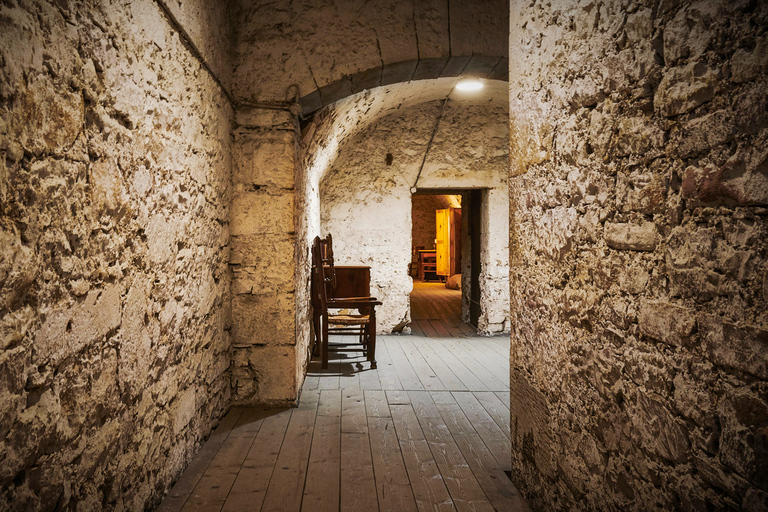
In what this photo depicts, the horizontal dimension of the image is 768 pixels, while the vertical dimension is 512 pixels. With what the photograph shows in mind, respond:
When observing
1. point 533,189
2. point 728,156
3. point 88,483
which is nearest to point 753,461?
point 728,156

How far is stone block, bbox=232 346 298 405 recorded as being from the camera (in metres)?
2.89

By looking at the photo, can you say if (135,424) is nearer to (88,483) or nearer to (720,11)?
(88,483)

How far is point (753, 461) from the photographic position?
2.67 feet

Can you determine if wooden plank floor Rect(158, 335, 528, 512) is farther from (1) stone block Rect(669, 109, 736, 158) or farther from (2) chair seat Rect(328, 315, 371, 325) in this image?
(1) stone block Rect(669, 109, 736, 158)

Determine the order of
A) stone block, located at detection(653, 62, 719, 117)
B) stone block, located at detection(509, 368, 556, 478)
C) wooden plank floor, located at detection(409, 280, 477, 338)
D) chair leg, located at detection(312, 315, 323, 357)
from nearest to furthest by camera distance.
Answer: stone block, located at detection(653, 62, 719, 117), stone block, located at detection(509, 368, 556, 478), chair leg, located at detection(312, 315, 323, 357), wooden plank floor, located at detection(409, 280, 477, 338)

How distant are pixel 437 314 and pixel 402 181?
239cm

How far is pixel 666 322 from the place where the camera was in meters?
1.05

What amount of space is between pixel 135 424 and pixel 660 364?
1.61 meters

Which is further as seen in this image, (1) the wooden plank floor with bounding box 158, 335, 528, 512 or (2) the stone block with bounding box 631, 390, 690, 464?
(1) the wooden plank floor with bounding box 158, 335, 528, 512

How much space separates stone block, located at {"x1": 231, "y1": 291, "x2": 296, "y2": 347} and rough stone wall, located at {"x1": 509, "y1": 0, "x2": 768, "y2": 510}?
5.28 ft

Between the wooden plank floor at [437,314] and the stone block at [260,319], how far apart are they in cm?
281

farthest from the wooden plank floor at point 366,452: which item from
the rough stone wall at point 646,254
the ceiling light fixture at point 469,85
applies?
the ceiling light fixture at point 469,85

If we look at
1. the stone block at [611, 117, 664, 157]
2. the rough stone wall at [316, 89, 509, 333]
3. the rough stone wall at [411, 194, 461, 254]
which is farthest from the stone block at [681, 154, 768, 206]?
the rough stone wall at [411, 194, 461, 254]

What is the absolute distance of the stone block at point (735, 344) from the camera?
31.4 inches
